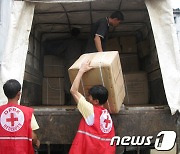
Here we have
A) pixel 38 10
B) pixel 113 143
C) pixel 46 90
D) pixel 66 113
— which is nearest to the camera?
pixel 113 143

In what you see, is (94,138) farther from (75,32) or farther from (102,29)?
(75,32)

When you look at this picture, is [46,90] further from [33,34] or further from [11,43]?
[11,43]

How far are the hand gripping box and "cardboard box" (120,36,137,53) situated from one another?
241 centimetres

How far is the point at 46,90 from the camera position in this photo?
5586 mm

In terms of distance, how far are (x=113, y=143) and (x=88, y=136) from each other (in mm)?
343

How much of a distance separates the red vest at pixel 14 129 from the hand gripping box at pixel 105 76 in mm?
748

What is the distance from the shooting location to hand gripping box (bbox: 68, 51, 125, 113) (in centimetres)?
314

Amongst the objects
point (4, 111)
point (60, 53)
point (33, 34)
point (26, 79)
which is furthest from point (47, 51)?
point (4, 111)

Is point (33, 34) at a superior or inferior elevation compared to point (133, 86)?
superior

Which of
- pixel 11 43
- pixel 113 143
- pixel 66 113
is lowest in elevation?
pixel 113 143

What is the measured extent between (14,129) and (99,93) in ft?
2.94

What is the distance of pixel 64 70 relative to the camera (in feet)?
19.0

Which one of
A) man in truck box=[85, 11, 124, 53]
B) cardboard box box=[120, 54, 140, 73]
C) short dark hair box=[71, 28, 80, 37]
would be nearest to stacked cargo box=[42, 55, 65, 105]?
short dark hair box=[71, 28, 80, 37]

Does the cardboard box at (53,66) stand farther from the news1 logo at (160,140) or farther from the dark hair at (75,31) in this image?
the news1 logo at (160,140)
